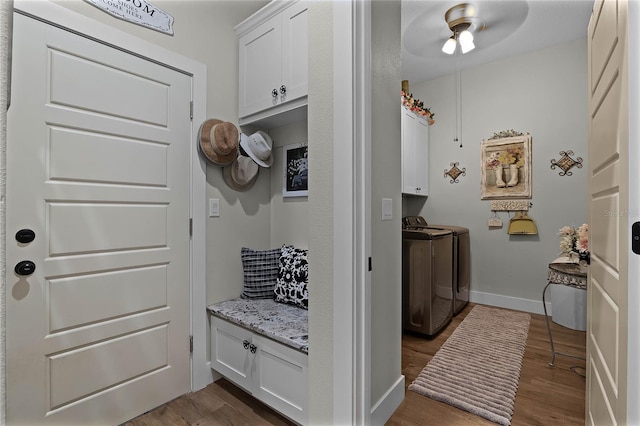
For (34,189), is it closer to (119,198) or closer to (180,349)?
(119,198)

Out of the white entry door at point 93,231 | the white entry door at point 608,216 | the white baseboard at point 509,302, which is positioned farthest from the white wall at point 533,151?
the white entry door at point 93,231

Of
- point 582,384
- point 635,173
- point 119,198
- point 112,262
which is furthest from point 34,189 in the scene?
point 582,384

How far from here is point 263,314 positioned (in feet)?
5.93

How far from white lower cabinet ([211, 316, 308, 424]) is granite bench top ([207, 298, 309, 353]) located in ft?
0.17

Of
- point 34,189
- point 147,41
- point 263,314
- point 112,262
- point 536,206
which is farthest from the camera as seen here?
point 536,206

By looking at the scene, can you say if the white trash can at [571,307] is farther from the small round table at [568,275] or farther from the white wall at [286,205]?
the white wall at [286,205]

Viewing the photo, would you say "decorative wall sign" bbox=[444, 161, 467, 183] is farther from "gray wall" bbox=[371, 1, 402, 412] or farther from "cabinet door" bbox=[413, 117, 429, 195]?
"gray wall" bbox=[371, 1, 402, 412]

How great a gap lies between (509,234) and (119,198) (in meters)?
3.54

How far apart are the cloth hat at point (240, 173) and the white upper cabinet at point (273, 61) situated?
0.30m

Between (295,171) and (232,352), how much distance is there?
1306 mm

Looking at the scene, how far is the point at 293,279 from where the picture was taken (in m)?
2.02

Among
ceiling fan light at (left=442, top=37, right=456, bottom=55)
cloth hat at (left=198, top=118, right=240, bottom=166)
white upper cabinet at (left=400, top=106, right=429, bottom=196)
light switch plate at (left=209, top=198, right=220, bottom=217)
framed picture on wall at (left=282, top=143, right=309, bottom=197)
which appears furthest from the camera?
white upper cabinet at (left=400, top=106, right=429, bottom=196)

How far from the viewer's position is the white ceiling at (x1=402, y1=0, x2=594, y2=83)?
2359mm

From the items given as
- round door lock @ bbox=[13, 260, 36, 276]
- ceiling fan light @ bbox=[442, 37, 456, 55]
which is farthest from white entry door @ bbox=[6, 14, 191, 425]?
ceiling fan light @ bbox=[442, 37, 456, 55]
